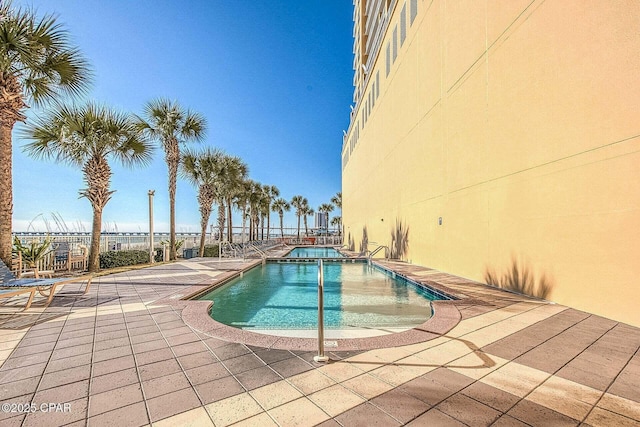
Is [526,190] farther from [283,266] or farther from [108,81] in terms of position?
[108,81]

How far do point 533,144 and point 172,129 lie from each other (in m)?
14.0

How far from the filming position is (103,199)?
31.8ft

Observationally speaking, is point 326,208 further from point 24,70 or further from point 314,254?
point 24,70

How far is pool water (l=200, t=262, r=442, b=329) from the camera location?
4996 mm

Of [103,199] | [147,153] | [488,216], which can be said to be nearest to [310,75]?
[147,153]

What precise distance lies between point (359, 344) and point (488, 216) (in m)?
5.26

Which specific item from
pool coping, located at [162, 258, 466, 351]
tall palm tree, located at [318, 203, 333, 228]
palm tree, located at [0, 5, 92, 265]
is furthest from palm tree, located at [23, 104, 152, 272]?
tall palm tree, located at [318, 203, 333, 228]

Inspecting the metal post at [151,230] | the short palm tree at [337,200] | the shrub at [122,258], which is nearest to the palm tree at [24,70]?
the shrub at [122,258]

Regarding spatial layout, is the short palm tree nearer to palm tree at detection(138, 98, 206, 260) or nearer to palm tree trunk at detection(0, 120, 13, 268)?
palm tree at detection(138, 98, 206, 260)

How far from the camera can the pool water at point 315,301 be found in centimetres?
500

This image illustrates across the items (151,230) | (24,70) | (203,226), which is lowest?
(151,230)

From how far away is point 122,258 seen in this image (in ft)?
34.6

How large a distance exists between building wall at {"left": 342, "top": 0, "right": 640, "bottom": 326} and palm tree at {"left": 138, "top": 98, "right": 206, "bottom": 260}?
10213 millimetres

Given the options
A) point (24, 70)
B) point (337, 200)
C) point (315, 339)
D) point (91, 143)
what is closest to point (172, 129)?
point (91, 143)
